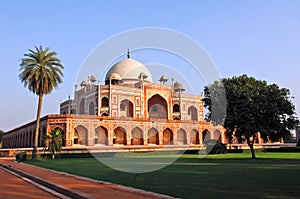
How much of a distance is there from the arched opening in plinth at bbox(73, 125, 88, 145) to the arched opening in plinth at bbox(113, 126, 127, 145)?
5634mm

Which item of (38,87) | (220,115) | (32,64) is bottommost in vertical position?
(220,115)

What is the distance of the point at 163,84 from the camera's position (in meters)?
57.4

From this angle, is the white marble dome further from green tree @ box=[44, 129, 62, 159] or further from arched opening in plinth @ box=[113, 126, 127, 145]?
green tree @ box=[44, 129, 62, 159]

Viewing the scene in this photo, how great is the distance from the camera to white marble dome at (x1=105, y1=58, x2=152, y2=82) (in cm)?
5593

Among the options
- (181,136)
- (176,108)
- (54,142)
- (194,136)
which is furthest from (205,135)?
(54,142)

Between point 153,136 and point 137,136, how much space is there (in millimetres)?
3079

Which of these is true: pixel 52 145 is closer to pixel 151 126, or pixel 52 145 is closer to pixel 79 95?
pixel 151 126

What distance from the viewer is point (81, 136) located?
1682 inches

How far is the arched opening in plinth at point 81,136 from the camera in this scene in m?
41.9

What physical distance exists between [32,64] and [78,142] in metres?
16.9

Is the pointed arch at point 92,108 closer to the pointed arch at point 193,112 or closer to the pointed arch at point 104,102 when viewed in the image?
the pointed arch at point 104,102

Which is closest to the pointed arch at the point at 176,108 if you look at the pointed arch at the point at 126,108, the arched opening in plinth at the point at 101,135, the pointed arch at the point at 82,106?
the pointed arch at the point at 126,108

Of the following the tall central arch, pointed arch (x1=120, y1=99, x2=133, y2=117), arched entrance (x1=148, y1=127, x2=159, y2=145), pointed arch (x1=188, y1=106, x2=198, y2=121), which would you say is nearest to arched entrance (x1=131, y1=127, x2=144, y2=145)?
arched entrance (x1=148, y1=127, x2=159, y2=145)

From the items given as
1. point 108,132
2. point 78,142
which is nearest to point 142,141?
point 108,132
